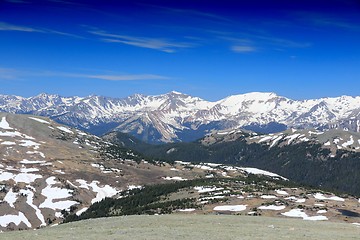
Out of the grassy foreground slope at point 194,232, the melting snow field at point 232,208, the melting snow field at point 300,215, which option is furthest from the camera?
the melting snow field at point 232,208

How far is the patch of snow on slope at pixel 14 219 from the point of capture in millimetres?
168375

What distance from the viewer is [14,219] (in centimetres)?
17262

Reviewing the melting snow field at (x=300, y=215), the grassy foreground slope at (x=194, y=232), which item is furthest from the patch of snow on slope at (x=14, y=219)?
the grassy foreground slope at (x=194, y=232)

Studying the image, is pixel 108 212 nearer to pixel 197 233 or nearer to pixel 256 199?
pixel 256 199

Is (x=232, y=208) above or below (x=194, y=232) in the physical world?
below

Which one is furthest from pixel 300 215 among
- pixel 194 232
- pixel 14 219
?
pixel 14 219

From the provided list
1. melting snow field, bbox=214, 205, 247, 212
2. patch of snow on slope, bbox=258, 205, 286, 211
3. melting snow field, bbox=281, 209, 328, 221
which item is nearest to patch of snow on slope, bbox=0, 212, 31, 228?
melting snow field, bbox=214, 205, 247, 212

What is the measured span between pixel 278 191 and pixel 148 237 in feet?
447

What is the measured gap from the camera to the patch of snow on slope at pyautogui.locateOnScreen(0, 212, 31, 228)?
552 feet

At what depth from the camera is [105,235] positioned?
151 feet

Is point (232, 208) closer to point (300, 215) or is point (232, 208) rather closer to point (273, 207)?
point (273, 207)

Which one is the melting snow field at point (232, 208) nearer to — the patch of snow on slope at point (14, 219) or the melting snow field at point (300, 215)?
the melting snow field at point (300, 215)

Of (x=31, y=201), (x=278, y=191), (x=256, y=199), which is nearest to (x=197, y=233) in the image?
(x=256, y=199)

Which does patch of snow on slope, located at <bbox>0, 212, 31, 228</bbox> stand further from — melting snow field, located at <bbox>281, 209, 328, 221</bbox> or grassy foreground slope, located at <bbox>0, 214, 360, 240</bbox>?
grassy foreground slope, located at <bbox>0, 214, 360, 240</bbox>
